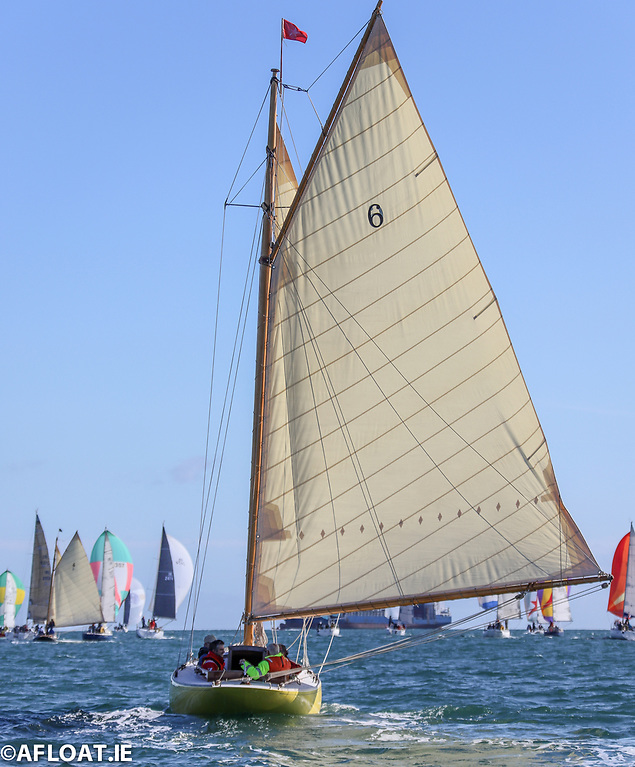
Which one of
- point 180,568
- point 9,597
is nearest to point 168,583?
point 180,568

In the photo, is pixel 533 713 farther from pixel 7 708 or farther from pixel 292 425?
pixel 7 708

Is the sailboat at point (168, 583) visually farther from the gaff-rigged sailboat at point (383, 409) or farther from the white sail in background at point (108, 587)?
the gaff-rigged sailboat at point (383, 409)

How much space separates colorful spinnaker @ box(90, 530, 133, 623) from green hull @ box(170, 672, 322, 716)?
82412 millimetres

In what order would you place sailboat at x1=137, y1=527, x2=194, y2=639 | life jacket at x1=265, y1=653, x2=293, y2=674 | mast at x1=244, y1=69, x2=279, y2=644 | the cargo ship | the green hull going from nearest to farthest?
the green hull < life jacket at x1=265, y1=653, x2=293, y2=674 < mast at x1=244, y1=69, x2=279, y2=644 < sailboat at x1=137, y1=527, x2=194, y2=639 < the cargo ship

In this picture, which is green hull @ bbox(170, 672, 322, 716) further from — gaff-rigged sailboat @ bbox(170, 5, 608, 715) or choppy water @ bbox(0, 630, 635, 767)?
choppy water @ bbox(0, 630, 635, 767)

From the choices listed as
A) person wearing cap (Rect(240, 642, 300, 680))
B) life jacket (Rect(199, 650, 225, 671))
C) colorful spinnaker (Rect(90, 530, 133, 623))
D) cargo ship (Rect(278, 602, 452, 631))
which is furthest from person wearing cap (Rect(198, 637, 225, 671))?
cargo ship (Rect(278, 602, 452, 631))

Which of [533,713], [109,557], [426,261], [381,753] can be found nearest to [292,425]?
[426,261]

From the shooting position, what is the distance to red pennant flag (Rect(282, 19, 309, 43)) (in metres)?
26.4

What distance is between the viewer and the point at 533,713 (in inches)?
987

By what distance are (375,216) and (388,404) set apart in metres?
4.07

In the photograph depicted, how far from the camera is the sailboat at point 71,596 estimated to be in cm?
8706

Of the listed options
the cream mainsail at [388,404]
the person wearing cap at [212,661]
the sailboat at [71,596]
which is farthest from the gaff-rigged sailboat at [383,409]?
the sailboat at [71,596]

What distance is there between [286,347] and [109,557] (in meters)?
85.9

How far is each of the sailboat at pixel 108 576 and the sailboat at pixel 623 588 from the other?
4829 centimetres
